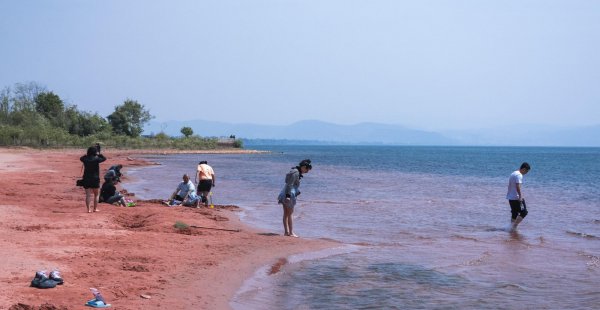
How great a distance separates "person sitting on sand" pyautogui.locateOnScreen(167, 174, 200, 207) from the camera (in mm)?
17384

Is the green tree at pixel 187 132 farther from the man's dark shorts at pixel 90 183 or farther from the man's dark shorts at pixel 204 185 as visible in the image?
the man's dark shorts at pixel 90 183

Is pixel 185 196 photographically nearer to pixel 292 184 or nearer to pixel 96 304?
pixel 292 184

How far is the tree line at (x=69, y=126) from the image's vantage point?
7569 cm

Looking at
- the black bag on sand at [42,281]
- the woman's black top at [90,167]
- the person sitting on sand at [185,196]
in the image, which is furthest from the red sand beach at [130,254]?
the person sitting on sand at [185,196]

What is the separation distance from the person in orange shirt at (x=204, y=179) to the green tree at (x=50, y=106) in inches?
3386

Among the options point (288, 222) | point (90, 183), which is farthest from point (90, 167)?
point (288, 222)

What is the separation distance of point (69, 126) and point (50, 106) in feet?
17.9

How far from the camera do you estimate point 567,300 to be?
8.68 meters

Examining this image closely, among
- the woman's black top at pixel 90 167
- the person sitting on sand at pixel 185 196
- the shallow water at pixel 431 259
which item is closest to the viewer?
the shallow water at pixel 431 259

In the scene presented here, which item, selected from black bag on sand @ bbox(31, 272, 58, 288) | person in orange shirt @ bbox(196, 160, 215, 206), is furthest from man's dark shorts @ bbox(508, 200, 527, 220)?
black bag on sand @ bbox(31, 272, 58, 288)

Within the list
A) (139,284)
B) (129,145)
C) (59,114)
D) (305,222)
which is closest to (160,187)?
(305,222)

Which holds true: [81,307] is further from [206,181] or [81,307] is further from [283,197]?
[206,181]

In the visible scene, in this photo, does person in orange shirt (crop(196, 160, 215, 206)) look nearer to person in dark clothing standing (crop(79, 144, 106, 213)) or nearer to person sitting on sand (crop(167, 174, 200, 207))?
person sitting on sand (crop(167, 174, 200, 207))

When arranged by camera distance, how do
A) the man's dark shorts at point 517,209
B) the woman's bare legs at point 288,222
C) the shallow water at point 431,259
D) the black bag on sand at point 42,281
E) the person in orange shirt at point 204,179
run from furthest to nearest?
the person in orange shirt at point 204,179
the man's dark shorts at point 517,209
the woman's bare legs at point 288,222
the shallow water at point 431,259
the black bag on sand at point 42,281
